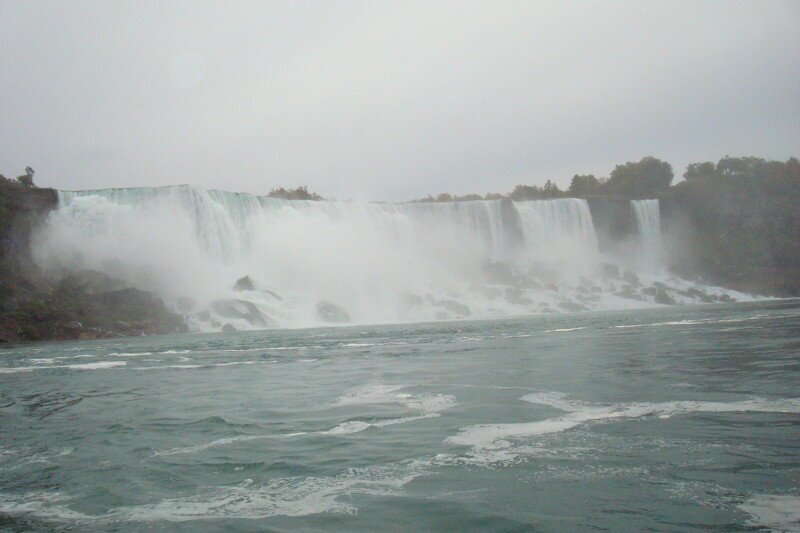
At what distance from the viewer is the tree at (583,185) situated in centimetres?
7856

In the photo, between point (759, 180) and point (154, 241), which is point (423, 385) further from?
point (759, 180)

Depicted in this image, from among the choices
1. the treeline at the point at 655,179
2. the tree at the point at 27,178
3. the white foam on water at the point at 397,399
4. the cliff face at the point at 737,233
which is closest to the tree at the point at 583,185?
the treeline at the point at 655,179

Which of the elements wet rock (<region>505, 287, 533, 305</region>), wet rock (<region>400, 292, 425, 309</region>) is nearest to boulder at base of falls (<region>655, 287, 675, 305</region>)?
wet rock (<region>505, 287, 533, 305</region>)

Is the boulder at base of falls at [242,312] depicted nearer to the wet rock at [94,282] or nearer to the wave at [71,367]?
the wet rock at [94,282]

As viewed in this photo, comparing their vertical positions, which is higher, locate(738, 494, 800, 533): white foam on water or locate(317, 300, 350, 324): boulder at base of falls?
locate(738, 494, 800, 533): white foam on water

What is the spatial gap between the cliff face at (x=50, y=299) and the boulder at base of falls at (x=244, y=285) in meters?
4.62

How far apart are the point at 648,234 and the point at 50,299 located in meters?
52.0

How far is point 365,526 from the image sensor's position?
377 cm

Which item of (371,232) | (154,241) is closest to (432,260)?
(371,232)

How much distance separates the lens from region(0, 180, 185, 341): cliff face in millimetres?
31203

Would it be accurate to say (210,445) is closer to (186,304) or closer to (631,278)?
(186,304)

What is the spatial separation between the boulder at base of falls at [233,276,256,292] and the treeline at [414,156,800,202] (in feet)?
112

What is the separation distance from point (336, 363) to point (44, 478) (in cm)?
891

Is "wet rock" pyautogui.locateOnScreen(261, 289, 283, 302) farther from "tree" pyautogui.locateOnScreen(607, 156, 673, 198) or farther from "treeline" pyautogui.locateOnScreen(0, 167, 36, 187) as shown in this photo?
"tree" pyautogui.locateOnScreen(607, 156, 673, 198)
